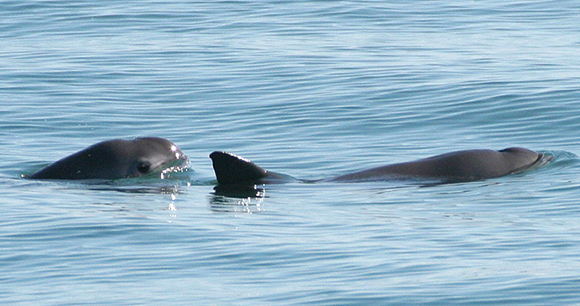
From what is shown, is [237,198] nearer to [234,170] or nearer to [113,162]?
[234,170]

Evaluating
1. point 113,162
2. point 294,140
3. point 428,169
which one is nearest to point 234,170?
point 113,162

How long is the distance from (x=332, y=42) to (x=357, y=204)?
1543 centimetres

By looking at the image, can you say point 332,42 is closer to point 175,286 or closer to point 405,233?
point 405,233

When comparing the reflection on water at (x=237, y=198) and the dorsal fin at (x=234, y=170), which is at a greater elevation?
the dorsal fin at (x=234, y=170)

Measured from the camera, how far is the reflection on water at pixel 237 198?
13812mm

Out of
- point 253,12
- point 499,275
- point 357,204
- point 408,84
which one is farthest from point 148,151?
→ point 253,12

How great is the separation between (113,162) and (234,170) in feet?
5.53

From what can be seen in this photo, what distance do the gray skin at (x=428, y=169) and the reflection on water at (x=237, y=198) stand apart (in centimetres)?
17

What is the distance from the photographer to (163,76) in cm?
2523

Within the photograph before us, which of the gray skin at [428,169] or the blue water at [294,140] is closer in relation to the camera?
the blue water at [294,140]

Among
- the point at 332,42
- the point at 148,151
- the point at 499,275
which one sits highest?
the point at 332,42

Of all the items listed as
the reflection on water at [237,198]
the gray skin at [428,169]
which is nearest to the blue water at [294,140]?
the reflection on water at [237,198]

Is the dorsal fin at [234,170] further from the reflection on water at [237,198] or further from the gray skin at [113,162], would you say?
the gray skin at [113,162]

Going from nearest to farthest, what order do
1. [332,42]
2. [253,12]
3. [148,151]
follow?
[148,151] → [332,42] → [253,12]
